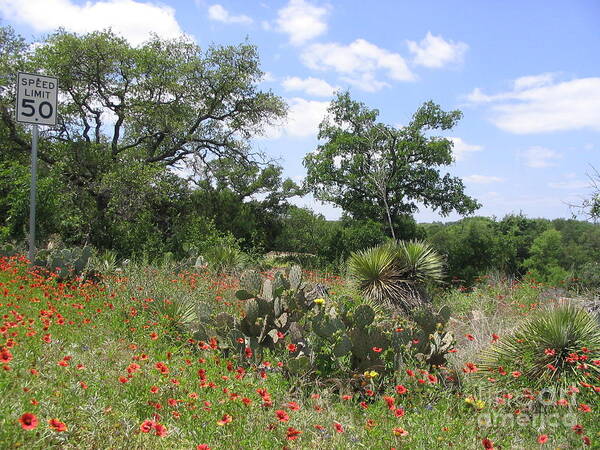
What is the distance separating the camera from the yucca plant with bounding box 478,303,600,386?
4855 millimetres

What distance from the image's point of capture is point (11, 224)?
1191 centimetres

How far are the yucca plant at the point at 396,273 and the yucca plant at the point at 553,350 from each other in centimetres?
446

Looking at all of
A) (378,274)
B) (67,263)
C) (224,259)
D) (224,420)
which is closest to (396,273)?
(378,274)

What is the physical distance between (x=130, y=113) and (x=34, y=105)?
5.42 meters

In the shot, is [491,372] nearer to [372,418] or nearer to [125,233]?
[372,418]

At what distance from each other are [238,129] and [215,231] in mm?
3310

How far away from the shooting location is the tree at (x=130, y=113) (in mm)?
12602

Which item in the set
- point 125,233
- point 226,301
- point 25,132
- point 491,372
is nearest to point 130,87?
point 25,132

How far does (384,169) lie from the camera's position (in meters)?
15.9

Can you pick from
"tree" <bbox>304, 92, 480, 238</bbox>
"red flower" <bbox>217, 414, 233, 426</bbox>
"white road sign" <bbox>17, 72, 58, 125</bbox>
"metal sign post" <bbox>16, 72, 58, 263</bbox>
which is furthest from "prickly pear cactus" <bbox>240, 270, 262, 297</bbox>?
"tree" <bbox>304, 92, 480, 238</bbox>

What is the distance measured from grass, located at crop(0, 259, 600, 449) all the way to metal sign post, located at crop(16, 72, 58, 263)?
3014mm

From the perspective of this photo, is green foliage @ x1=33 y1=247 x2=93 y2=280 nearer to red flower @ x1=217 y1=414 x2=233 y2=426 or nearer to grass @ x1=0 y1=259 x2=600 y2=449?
grass @ x1=0 y1=259 x2=600 y2=449

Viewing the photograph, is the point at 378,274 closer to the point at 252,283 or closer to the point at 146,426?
the point at 252,283

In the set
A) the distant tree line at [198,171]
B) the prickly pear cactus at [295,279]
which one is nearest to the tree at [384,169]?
the distant tree line at [198,171]
